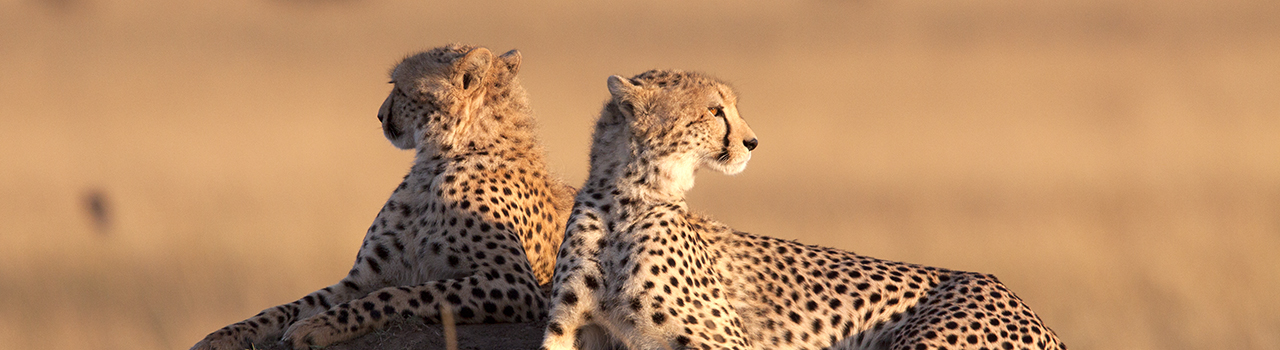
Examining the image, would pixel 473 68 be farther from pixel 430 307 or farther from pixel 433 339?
pixel 433 339

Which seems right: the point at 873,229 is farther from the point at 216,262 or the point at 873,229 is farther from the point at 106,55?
the point at 106,55

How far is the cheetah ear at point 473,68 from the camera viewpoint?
435 cm

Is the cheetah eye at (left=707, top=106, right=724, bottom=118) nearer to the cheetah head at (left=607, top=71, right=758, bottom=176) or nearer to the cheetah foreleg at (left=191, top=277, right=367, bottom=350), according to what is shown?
the cheetah head at (left=607, top=71, right=758, bottom=176)

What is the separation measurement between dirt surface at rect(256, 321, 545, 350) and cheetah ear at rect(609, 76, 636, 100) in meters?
0.81

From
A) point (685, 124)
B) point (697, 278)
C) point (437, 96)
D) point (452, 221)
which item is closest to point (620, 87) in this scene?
point (685, 124)

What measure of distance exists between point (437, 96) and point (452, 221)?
17.9 inches

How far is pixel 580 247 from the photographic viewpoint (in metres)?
3.45

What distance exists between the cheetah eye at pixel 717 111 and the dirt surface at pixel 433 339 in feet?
2.83

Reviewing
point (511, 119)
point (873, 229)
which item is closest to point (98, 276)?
point (511, 119)

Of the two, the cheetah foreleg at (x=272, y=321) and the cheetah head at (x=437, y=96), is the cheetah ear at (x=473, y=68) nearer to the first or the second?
the cheetah head at (x=437, y=96)

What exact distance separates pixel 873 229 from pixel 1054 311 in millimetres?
1579

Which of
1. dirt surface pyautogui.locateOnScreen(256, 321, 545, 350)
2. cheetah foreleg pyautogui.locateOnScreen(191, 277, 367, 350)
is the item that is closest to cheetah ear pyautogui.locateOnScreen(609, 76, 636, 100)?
dirt surface pyautogui.locateOnScreen(256, 321, 545, 350)

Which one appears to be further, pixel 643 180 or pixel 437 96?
pixel 437 96

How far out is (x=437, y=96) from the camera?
4.35m
